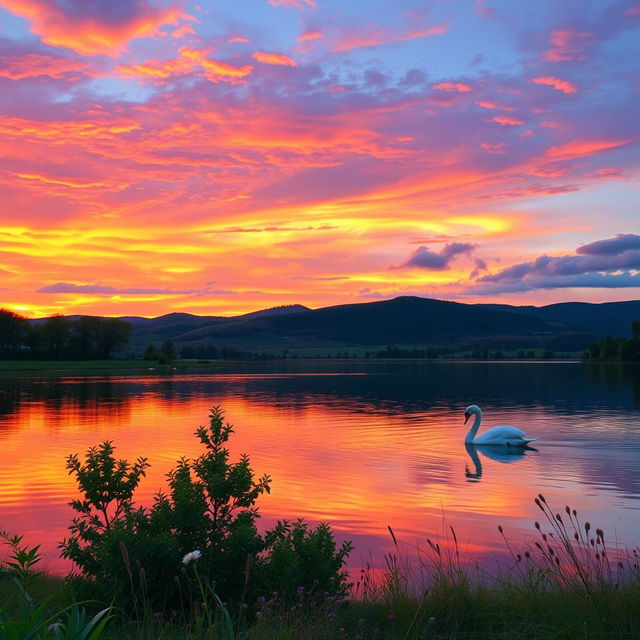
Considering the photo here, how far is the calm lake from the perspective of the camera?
615 inches

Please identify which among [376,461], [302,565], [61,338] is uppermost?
[61,338]

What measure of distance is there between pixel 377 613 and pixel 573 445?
20793 millimetres

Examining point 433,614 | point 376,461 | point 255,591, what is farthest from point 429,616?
point 376,461

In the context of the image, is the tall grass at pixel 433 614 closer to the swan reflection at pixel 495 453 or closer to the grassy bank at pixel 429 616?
the grassy bank at pixel 429 616

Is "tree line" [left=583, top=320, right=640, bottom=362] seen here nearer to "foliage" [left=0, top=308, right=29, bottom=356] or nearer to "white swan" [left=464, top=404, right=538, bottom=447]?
"foliage" [left=0, top=308, right=29, bottom=356]

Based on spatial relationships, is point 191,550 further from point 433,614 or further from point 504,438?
point 504,438

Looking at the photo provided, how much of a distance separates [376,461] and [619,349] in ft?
433

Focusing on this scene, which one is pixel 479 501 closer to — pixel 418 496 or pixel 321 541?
pixel 418 496

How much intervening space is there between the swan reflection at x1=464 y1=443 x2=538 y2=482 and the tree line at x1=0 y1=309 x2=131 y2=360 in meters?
140

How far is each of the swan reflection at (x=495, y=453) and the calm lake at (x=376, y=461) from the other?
4.8 inches

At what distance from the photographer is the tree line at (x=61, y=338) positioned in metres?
152

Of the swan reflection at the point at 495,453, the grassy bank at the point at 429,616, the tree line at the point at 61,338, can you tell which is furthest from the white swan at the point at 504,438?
the tree line at the point at 61,338

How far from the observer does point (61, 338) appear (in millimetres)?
157125

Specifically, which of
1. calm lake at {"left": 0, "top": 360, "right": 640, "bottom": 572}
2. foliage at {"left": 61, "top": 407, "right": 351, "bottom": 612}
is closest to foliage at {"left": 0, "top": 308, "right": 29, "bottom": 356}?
calm lake at {"left": 0, "top": 360, "right": 640, "bottom": 572}
